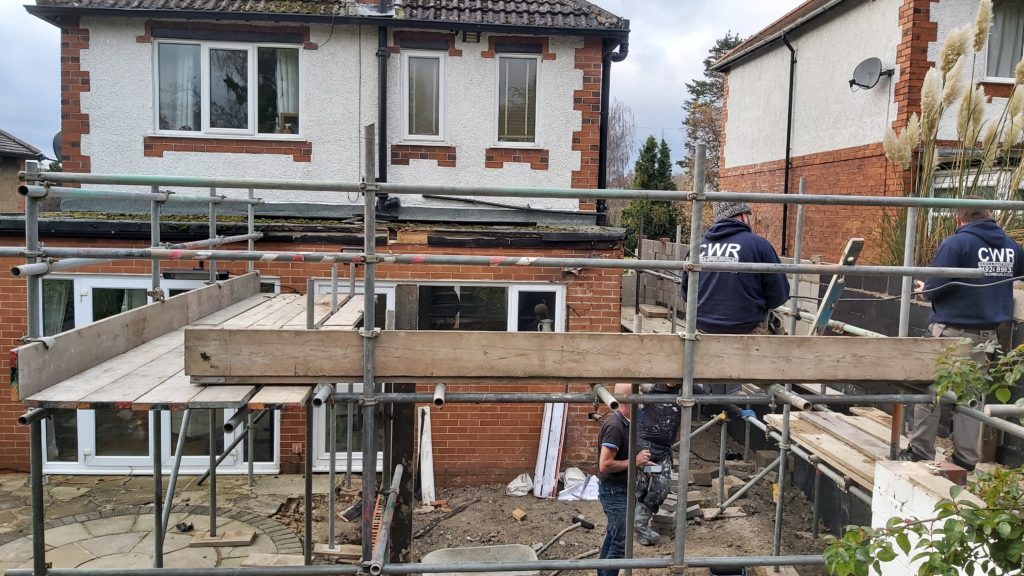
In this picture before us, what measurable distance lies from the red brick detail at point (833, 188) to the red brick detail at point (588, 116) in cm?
342

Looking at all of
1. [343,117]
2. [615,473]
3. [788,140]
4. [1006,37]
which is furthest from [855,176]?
[615,473]

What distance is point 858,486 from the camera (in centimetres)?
513

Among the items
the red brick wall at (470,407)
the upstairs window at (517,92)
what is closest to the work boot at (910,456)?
the red brick wall at (470,407)

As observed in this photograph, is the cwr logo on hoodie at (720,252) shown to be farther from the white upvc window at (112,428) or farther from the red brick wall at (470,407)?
the white upvc window at (112,428)

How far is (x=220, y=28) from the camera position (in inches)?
329

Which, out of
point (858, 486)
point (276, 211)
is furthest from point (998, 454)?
point (276, 211)

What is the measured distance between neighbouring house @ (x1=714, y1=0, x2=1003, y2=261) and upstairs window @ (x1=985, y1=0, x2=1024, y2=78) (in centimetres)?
1

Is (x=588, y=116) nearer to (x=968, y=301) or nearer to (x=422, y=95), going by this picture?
(x=422, y=95)

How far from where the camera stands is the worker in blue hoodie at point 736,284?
14.6 feet

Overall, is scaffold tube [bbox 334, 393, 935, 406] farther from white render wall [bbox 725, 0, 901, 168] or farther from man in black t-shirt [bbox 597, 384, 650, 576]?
white render wall [bbox 725, 0, 901, 168]

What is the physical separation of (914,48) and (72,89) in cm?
1109

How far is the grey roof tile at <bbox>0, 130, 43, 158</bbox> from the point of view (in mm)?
19844

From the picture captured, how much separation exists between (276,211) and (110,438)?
322 centimetres

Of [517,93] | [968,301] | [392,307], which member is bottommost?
[392,307]
